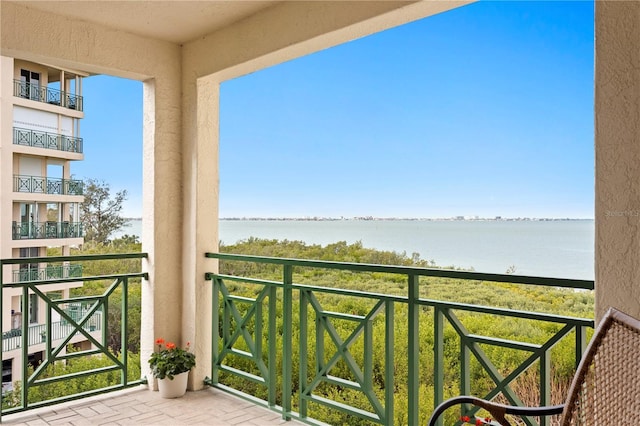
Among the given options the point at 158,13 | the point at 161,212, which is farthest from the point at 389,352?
the point at 158,13

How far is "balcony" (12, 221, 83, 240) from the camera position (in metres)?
3.92

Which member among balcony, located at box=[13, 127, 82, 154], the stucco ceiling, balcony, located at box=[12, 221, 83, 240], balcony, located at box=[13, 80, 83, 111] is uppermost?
the stucco ceiling

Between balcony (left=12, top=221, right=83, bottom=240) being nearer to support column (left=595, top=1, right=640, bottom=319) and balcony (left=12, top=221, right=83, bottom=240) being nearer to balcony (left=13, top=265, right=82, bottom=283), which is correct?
balcony (left=13, top=265, right=82, bottom=283)

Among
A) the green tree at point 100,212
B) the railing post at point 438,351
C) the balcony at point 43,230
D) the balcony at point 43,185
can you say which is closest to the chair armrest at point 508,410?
the railing post at point 438,351

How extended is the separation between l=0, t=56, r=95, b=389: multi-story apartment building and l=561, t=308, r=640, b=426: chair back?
3.21m

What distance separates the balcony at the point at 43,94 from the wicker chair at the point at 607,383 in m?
4.30

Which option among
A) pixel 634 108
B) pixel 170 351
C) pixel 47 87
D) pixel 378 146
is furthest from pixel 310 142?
pixel 634 108

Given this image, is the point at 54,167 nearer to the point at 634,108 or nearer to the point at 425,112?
the point at 634,108

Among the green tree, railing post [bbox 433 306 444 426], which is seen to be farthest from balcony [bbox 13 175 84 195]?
railing post [bbox 433 306 444 426]

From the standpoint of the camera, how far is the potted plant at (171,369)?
138 inches

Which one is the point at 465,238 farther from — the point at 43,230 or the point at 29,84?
the point at 29,84

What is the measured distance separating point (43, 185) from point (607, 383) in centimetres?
409

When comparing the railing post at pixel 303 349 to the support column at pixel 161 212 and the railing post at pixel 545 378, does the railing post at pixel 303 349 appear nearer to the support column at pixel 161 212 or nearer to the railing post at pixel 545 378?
the support column at pixel 161 212

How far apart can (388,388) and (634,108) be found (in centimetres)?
181
